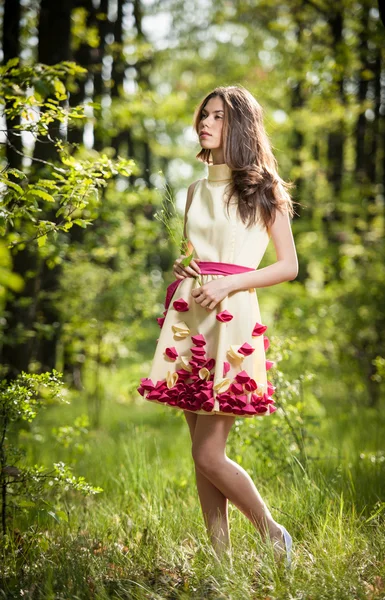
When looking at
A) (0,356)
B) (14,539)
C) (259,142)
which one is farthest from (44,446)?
(259,142)

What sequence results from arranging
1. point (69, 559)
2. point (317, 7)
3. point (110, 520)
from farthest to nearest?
point (317, 7) < point (110, 520) < point (69, 559)

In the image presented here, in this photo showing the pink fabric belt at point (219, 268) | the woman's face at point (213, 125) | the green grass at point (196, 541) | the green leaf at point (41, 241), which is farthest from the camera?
the green leaf at point (41, 241)

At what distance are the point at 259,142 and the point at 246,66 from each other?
11.8 meters

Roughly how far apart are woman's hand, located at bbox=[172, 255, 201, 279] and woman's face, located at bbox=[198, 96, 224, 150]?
1.67 feet

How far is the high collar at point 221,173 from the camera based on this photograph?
2.67 meters

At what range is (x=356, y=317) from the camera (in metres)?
7.33

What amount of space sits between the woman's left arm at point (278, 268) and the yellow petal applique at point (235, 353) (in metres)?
0.23

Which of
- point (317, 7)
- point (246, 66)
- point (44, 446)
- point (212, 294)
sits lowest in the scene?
point (44, 446)

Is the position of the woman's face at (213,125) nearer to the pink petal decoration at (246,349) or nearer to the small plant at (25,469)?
the pink petal decoration at (246,349)

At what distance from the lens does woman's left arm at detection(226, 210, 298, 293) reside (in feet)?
8.27

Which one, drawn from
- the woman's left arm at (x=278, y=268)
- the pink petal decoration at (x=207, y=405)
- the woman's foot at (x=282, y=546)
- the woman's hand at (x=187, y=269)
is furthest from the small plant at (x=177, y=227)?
the woman's foot at (x=282, y=546)

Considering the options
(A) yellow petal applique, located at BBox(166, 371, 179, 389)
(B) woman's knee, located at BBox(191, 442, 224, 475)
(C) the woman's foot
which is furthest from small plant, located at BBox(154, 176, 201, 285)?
(C) the woman's foot

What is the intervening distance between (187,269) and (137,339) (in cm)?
498

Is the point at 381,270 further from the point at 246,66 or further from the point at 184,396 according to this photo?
the point at 246,66
